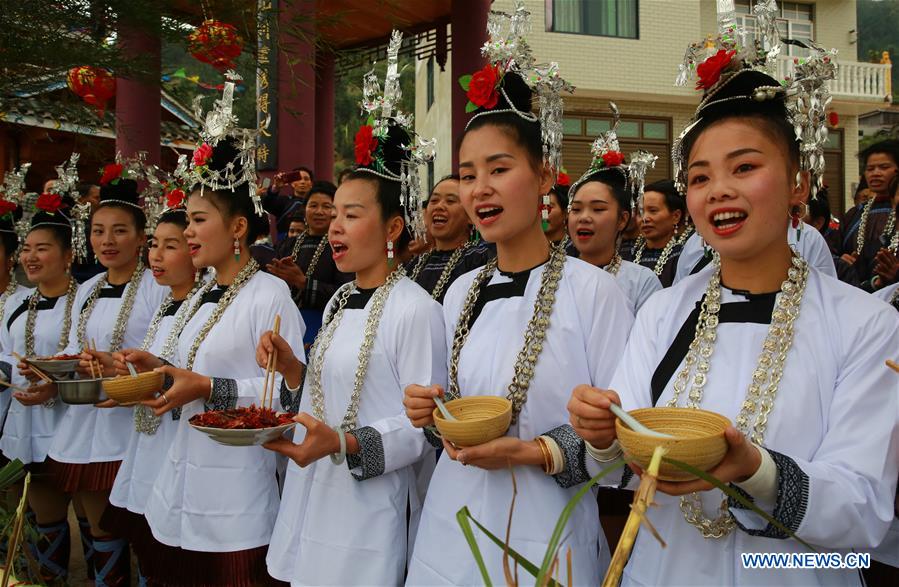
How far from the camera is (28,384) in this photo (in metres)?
4.50

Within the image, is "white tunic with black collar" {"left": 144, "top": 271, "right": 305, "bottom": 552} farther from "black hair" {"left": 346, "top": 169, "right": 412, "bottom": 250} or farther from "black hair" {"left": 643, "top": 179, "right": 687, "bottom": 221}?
"black hair" {"left": 643, "top": 179, "right": 687, "bottom": 221}

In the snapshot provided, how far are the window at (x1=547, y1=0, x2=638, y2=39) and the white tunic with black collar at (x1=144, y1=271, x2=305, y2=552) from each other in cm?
1264

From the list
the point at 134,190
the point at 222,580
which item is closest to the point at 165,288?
the point at 134,190

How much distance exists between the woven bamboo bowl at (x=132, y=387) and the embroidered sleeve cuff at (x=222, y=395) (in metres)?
0.22

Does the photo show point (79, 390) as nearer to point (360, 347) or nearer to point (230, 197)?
point (230, 197)

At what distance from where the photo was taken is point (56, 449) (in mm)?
4082

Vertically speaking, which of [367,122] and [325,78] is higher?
[325,78]

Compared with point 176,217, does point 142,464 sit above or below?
below

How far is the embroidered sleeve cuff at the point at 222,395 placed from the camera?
2.94m

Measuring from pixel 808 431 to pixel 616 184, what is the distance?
3.00 m

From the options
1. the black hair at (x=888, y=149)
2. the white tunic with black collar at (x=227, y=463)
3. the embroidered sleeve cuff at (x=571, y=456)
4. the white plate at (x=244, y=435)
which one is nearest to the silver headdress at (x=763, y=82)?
the embroidered sleeve cuff at (x=571, y=456)

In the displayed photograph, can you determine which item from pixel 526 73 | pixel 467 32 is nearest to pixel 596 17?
pixel 467 32

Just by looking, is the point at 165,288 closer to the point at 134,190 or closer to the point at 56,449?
the point at 134,190

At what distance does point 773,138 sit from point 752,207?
0.66 ft
